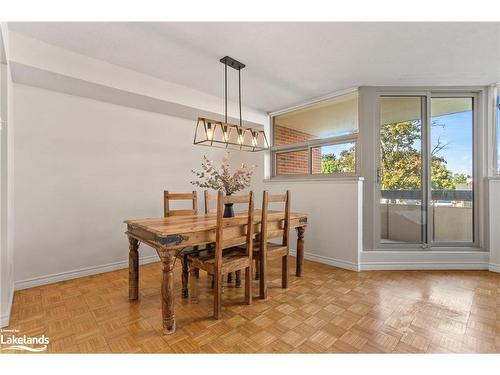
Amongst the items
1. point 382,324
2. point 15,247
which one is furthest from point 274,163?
point 15,247

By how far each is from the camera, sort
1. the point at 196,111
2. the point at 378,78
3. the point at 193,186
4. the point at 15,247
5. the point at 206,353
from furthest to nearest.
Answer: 1. the point at 193,186
2. the point at 196,111
3. the point at 378,78
4. the point at 15,247
5. the point at 206,353

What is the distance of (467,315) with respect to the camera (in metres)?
1.88

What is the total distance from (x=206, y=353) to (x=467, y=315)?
2.06 metres

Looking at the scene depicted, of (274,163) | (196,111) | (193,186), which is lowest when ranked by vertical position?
(193,186)

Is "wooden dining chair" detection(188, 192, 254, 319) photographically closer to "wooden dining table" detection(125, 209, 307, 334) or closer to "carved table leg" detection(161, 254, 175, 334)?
"wooden dining table" detection(125, 209, 307, 334)

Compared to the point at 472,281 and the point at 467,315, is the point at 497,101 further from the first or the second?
the point at 467,315

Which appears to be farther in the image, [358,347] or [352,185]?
[352,185]

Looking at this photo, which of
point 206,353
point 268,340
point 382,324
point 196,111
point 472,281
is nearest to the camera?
point 206,353

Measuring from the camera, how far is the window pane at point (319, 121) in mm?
3246

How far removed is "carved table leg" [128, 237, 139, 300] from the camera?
210cm

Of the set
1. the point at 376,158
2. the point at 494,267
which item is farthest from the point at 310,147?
the point at 494,267

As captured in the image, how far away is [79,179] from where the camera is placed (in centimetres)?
273

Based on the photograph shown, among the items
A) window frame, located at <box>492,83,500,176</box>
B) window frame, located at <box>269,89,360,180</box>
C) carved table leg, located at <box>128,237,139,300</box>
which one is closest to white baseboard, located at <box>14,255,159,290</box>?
carved table leg, located at <box>128,237,139,300</box>

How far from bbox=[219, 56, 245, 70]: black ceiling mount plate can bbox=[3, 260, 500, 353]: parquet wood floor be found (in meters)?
2.33
